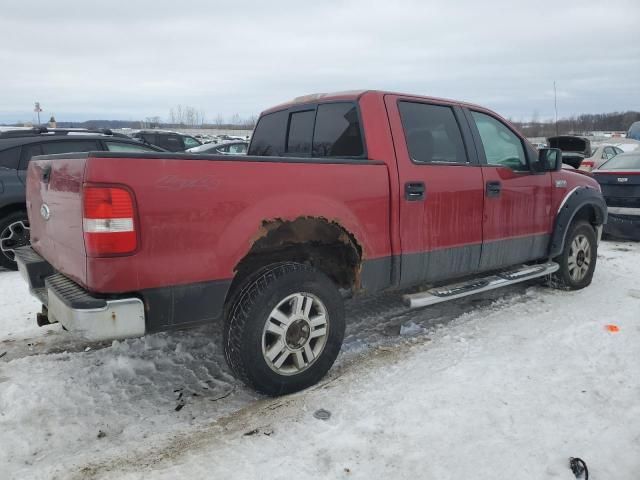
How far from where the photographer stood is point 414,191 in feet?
12.1

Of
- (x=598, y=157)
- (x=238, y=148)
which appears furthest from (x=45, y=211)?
(x=598, y=157)

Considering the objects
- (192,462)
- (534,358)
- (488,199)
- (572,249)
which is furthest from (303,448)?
(572,249)

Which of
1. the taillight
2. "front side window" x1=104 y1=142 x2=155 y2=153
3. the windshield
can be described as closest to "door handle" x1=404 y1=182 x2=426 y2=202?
the taillight

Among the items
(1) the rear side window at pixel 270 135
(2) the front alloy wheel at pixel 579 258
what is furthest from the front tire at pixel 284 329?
(2) the front alloy wheel at pixel 579 258

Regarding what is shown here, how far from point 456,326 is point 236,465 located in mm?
2515

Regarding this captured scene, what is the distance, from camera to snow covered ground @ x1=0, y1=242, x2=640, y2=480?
249 cm

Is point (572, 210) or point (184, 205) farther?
point (572, 210)

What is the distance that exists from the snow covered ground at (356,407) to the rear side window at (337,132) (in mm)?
1527

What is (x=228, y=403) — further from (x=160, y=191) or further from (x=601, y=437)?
(x=601, y=437)

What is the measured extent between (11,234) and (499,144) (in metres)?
5.74

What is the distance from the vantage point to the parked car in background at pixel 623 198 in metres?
7.80

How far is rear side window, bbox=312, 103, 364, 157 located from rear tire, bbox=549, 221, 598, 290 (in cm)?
285

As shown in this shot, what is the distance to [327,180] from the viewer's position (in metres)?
3.23

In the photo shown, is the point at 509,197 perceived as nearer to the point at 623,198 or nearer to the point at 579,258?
the point at 579,258
